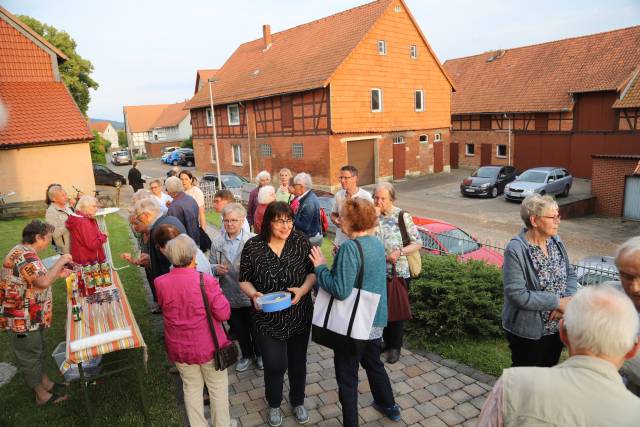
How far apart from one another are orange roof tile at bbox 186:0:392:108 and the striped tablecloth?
1904cm

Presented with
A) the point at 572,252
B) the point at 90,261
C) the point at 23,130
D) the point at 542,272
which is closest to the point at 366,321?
the point at 542,272

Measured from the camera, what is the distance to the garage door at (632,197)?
1656 centimetres

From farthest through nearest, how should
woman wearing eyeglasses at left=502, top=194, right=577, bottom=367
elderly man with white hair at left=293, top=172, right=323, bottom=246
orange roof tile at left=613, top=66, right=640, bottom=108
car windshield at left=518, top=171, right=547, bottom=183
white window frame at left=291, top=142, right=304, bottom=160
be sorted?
white window frame at left=291, top=142, right=304, bottom=160, orange roof tile at left=613, top=66, right=640, bottom=108, car windshield at left=518, top=171, right=547, bottom=183, elderly man with white hair at left=293, top=172, right=323, bottom=246, woman wearing eyeglasses at left=502, top=194, right=577, bottom=367

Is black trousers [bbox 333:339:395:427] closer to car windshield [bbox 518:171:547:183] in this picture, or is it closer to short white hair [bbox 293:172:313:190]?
short white hair [bbox 293:172:313:190]

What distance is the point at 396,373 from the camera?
185 inches

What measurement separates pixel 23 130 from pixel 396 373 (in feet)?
56.6

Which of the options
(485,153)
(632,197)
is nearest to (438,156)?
(485,153)

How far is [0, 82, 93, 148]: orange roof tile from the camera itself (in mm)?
16188

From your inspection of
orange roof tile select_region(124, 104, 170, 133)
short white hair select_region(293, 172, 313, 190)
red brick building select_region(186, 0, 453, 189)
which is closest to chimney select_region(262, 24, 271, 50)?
red brick building select_region(186, 0, 453, 189)

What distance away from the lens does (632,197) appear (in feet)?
55.0

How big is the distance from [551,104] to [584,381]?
29.0 meters

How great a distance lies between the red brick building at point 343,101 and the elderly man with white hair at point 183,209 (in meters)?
17.1

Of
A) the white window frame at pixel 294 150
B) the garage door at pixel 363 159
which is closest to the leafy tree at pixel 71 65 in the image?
the white window frame at pixel 294 150

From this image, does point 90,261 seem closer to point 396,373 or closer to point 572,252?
point 396,373
